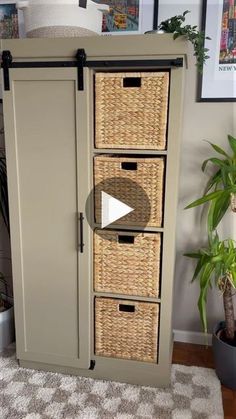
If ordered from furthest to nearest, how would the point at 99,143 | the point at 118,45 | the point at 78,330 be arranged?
the point at 78,330 → the point at 99,143 → the point at 118,45

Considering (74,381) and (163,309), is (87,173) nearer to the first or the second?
(163,309)

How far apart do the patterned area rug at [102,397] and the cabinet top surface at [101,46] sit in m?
1.64

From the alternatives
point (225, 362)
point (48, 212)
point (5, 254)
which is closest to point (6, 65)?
point (48, 212)

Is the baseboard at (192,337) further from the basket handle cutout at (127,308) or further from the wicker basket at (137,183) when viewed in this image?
the wicker basket at (137,183)

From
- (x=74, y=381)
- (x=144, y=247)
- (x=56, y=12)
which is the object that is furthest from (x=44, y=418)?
(x=56, y=12)

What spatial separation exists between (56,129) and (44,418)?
4.44ft

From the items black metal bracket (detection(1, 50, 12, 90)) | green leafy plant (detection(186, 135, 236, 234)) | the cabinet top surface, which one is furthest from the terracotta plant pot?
black metal bracket (detection(1, 50, 12, 90))

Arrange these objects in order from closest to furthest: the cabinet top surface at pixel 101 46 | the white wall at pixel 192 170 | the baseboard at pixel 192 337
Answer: the cabinet top surface at pixel 101 46
the white wall at pixel 192 170
the baseboard at pixel 192 337

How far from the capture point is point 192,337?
229 cm

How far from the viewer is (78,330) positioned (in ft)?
6.12

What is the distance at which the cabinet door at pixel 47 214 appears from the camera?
5.49 ft

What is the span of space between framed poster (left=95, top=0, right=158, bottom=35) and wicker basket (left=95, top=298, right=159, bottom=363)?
1.51 metres

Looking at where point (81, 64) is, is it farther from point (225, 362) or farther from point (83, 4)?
point (225, 362)

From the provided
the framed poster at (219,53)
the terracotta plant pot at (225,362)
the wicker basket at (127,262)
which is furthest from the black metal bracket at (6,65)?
the terracotta plant pot at (225,362)
